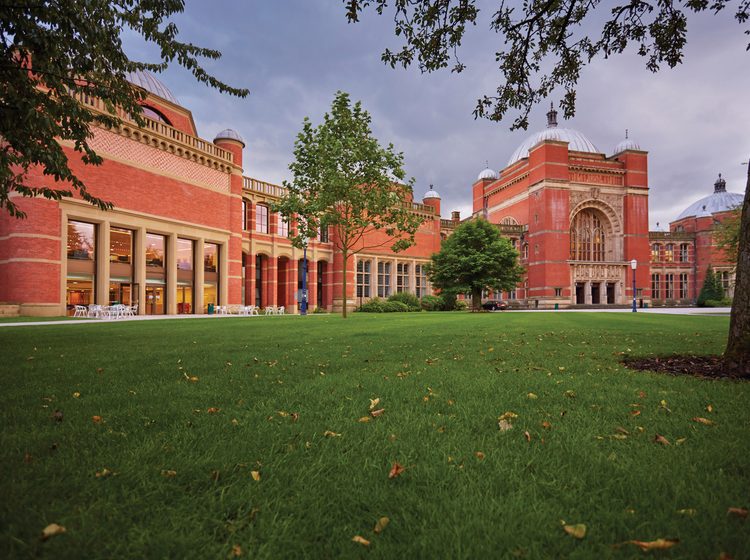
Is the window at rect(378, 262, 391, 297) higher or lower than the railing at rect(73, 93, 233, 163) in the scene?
lower

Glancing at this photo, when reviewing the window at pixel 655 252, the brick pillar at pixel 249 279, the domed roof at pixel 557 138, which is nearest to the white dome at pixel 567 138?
the domed roof at pixel 557 138

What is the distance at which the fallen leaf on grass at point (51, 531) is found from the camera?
1.88m

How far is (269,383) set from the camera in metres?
5.11

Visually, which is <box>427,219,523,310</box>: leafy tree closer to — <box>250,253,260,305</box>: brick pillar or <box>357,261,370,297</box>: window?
<box>357,261,370,297</box>: window

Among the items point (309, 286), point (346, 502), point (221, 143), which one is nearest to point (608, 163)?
point (309, 286)

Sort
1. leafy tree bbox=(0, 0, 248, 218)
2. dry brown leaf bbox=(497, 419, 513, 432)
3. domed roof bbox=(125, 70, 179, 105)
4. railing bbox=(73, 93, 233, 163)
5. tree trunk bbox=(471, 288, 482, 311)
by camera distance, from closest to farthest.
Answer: dry brown leaf bbox=(497, 419, 513, 432), leafy tree bbox=(0, 0, 248, 218), railing bbox=(73, 93, 233, 163), domed roof bbox=(125, 70, 179, 105), tree trunk bbox=(471, 288, 482, 311)

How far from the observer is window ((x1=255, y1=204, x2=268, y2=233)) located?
38656 mm

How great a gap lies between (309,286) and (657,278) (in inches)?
2485

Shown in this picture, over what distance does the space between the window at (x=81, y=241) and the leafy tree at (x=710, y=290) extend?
3002 inches

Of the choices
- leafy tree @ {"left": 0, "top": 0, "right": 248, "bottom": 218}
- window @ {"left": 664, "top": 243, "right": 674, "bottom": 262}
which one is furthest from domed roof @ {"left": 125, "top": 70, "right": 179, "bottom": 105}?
window @ {"left": 664, "top": 243, "right": 674, "bottom": 262}

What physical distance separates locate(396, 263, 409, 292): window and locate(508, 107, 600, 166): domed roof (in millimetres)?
32825

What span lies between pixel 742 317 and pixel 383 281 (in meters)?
41.5

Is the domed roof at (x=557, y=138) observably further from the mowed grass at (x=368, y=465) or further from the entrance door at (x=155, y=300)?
the mowed grass at (x=368, y=465)

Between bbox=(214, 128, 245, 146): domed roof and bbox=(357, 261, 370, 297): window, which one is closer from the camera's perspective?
bbox=(214, 128, 245, 146): domed roof
